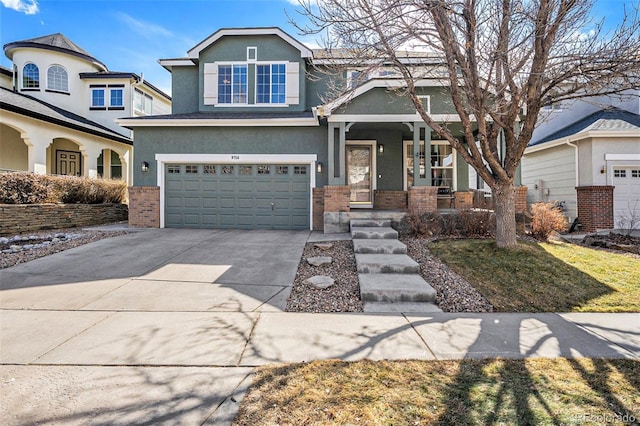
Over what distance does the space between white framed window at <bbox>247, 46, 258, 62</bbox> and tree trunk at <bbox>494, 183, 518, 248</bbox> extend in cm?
1052

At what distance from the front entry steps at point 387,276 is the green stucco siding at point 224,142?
405 cm

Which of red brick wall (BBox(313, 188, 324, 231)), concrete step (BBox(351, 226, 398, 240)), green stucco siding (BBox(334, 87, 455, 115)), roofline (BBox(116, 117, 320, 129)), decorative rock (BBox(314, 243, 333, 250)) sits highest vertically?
green stucco siding (BBox(334, 87, 455, 115))

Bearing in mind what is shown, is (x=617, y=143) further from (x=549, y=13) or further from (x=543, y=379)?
(x=543, y=379)

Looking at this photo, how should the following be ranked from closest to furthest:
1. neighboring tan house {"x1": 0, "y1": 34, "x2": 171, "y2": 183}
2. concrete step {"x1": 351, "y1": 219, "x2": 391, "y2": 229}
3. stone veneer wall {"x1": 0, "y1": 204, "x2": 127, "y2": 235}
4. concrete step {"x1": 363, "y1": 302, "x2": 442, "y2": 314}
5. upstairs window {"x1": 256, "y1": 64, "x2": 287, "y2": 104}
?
1. concrete step {"x1": 363, "y1": 302, "x2": 442, "y2": 314}
2. concrete step {"x1": 351, "y1": 219, "x2": 391, "y2": 229}
3. stone veneer wall {"x1": 0, "y1": 204, "x2": 127, "y2": 235}
4. upstairs window {"x1": 256, "y1": 64, "x2": 287, "y2": 104}
5. neighboring tan house {"x1": 0, "y1": 34, "x2": 171, "y2": 183}

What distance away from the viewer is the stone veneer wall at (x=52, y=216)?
9.50 meters

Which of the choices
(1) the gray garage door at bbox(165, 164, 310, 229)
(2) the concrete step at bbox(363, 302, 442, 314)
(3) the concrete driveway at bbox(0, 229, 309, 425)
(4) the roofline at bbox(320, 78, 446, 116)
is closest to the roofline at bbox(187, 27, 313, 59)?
(4) the roofline at bbox(320, 78, 446, 116)

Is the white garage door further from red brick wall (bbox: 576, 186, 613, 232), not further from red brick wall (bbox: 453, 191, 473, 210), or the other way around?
red brick wall (bbox: 453, 191, 473, 210)

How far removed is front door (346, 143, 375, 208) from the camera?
1257cm

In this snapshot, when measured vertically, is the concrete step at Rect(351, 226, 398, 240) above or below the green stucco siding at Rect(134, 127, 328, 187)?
below

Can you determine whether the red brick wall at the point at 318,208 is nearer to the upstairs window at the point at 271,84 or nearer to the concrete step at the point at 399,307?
the upstairs window at the point at 271,84

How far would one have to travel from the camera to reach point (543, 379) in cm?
281

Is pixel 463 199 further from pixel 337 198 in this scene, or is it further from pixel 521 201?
pixel 337 198

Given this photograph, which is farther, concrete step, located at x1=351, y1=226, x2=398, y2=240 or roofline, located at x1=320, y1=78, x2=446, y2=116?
roofline, located at x1=320, y1=78, x2=446, y2=116

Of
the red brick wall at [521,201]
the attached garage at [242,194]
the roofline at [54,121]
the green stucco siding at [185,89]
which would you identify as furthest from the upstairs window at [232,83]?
the red brick wall at [521,201]
